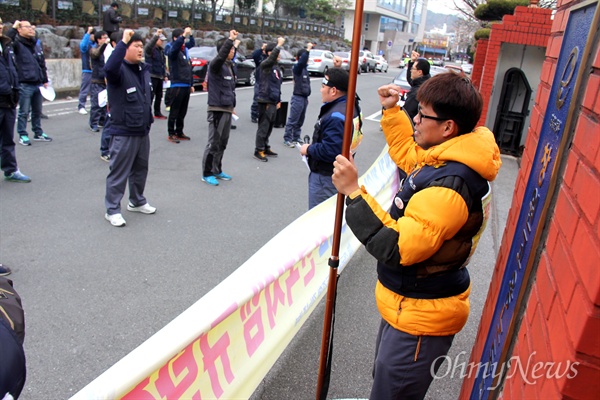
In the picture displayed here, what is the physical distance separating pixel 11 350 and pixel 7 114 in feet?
19.3

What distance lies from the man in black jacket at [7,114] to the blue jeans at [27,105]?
65.5 inches

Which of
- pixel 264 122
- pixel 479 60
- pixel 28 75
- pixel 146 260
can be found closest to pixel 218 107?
pixel 264 122

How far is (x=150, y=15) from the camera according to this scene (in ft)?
79.2

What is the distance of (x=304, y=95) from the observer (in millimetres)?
9836

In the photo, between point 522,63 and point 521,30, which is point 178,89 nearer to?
point 521,30

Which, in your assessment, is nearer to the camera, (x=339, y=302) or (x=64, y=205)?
(x=339, y=302)

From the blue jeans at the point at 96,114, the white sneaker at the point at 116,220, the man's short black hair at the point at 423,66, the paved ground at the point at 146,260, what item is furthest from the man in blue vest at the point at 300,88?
the white sneaker at the point at 116,220

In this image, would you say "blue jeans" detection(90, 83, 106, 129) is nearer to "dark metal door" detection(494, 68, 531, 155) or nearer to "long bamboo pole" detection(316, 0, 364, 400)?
"dark metal door" detection(494, 68, 531, 155)

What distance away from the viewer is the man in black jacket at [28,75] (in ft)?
25.3

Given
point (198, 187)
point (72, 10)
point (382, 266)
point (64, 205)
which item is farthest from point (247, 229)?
point (72, 10)

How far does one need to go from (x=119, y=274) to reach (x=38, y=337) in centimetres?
103

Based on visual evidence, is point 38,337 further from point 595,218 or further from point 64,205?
point 595,218

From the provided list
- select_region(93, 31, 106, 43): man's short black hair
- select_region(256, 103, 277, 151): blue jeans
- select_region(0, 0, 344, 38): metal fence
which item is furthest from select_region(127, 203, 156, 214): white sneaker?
select_region(0, 0, 344, 38): metal fence

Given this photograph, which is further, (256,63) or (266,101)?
(256,63)
